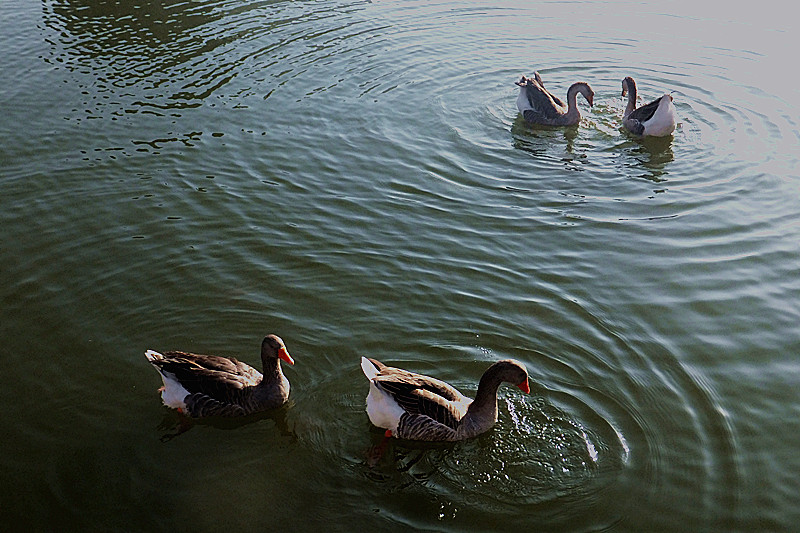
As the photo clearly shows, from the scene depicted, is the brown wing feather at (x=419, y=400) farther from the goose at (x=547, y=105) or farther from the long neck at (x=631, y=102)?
the long neck at (x=631, y=102)

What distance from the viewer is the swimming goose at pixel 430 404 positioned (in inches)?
338

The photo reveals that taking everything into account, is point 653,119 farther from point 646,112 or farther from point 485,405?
point 485,405

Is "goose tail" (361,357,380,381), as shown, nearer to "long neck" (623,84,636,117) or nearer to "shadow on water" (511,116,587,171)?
"shadow on water" (511,116,587,171)

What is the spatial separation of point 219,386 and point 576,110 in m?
10.9

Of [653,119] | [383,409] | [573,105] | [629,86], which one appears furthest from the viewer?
[629,86]

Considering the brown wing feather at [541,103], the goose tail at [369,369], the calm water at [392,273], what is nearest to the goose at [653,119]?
the calm water at [392,273]

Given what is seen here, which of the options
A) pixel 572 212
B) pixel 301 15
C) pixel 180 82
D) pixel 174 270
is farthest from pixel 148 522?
pixel 301 15

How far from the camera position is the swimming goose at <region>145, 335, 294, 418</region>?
29.4 ft

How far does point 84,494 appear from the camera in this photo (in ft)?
26.2

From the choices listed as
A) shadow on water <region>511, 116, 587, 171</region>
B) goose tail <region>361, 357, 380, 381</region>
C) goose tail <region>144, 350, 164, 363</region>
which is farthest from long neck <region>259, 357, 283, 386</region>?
shadow on water <region>511, 116, 587, 171</region>

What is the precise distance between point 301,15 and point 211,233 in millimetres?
11951

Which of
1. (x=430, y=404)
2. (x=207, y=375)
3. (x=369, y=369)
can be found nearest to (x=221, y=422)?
(x=207, y=375)

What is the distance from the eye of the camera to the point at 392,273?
11680mm

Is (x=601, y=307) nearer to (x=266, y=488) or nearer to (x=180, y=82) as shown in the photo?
(x=266, y=488)
